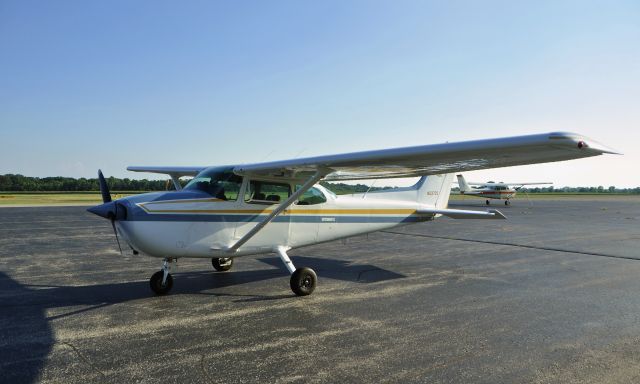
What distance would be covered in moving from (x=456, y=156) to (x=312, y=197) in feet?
10.6

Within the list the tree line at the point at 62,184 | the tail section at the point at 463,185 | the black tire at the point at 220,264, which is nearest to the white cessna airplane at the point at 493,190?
the tail section at the point at 463,185

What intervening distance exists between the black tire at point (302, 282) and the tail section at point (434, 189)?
4408 mm

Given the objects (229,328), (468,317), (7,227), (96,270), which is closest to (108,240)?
(96,270)

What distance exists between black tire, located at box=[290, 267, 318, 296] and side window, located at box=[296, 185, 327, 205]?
153 centimetres

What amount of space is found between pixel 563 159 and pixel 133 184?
4180 inches

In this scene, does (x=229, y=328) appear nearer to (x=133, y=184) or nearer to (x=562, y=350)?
(x=562, y=350)

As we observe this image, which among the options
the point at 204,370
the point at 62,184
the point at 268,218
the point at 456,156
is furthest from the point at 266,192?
the point at 62,184

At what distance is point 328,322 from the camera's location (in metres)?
5.20

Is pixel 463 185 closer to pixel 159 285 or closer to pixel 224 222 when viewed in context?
pixel 224 222

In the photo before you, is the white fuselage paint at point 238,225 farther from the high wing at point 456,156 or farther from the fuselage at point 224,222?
the high wing at point 456,156

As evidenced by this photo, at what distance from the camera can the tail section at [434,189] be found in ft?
33.2

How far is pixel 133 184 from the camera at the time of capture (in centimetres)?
9962

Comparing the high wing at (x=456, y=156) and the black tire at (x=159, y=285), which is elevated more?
the high wing at (x=456, y=156)

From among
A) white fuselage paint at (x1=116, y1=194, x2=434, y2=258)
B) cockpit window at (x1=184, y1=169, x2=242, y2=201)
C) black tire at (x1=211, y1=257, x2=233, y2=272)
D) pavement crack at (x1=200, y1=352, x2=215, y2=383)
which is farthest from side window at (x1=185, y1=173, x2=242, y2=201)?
pavement crack at (x1=200, y1=352, x2=215, y2=383)
